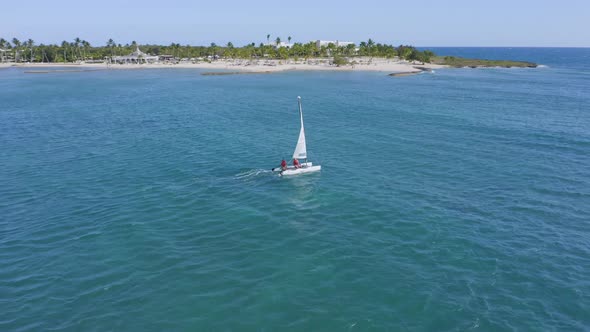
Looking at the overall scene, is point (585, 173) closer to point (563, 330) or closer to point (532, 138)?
point (532, 138)

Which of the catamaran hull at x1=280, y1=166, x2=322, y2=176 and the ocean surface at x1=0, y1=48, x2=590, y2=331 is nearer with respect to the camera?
the ocean surface at x1=0, y1=48, x2=590, y2=331

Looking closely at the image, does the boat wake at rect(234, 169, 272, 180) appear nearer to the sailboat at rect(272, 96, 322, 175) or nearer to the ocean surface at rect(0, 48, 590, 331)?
the ocean surface at rect(0, 48, 590, 331)

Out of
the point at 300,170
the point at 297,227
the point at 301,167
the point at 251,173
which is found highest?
the point at 301,167

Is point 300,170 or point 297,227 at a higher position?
point 300,170

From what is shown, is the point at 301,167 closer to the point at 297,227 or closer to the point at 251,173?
the point at 251,173

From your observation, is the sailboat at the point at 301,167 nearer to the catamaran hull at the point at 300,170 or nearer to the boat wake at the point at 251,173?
the catamaran hull at the point at 300,170

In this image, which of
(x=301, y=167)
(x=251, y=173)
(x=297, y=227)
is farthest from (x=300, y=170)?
(x=297, y=227)

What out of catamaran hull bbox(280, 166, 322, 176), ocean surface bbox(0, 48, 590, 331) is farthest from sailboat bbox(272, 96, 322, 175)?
ocean surface bbox(0, 48, 590, 331)

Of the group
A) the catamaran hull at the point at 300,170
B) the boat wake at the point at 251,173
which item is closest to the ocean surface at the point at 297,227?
the boat wake at the point at 251,173
